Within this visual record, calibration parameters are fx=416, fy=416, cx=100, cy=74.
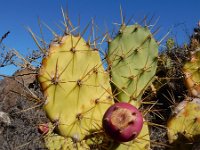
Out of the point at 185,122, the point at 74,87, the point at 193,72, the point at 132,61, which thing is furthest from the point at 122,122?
the point at 193,72

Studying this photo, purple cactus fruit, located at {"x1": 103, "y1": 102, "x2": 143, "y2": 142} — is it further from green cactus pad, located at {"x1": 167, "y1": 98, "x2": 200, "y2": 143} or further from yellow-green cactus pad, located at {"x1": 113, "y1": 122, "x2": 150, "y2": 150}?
green cactus pad, located at {"x1": 167, "y1": 98, "x2": 200, "y2": 143}

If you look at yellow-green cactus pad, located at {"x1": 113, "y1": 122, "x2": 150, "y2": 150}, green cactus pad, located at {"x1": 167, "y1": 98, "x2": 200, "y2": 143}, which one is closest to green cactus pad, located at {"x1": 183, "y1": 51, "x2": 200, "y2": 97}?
green cactus pad, located at {"x1": 167, "y1": 98, "x2": 200, "y2": 143}

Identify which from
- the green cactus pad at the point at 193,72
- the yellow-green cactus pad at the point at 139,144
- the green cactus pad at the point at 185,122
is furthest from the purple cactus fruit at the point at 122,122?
the green cactus pad at the point at 193,72

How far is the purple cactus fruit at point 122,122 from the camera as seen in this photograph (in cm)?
164

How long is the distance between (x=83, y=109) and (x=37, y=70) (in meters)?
0.27

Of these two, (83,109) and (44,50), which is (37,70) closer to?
(44,50)

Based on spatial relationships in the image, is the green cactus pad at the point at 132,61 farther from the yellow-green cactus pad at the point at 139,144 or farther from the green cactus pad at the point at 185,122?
the green cactus pad at the point at 185,122

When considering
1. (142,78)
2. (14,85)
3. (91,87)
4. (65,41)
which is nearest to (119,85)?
(142,78)

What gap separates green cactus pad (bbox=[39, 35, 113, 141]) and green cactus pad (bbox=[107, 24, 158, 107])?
16cm

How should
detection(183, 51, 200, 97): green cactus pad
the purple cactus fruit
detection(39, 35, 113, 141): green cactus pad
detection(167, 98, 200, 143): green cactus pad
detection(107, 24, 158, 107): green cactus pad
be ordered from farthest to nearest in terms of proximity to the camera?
detection(183, 51, 200, 97): green cactus pad → detection(167, 98, 200, 143): green cactus pad → detection(107, 24, 158, 107): green cactus pad → detection(39, 35, 113, 141): green cactus pad → the purple cactus fruit

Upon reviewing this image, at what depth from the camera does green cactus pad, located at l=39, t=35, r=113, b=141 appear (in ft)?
5.97

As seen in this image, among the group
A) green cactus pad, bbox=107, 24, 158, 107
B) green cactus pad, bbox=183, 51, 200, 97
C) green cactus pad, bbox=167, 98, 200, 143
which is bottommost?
green cactus pad, bbox=167, 98, 200, 143

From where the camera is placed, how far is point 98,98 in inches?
76.3

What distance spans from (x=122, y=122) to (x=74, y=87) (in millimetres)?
329
